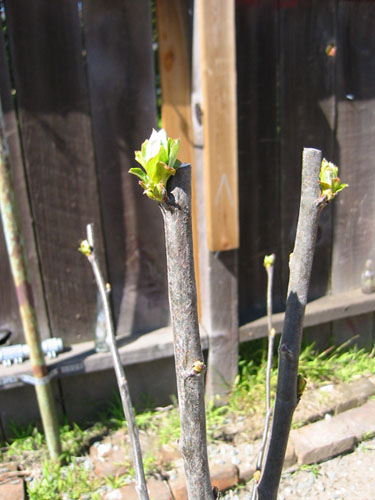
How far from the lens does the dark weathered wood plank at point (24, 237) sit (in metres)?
1.98

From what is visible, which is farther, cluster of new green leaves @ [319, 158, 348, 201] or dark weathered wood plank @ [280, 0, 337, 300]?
dark weathered wood plank @ [280, 0, 337, 300]

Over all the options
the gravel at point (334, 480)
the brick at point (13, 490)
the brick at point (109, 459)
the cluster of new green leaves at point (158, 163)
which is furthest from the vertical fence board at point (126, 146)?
the cluster of new green leaves at point (158, 163)

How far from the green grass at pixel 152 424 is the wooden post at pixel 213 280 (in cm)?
12

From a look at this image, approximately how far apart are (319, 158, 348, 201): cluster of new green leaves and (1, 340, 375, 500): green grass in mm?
1684

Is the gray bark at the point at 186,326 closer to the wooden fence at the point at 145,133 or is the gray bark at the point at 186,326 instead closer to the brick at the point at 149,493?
the brick at the point at 149,493

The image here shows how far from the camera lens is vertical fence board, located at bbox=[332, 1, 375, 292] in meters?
2.47

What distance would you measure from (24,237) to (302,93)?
155 cm

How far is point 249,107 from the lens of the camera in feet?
7.67

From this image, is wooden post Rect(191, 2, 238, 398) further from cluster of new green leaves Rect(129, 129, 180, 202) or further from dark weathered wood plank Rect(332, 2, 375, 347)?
cluster of new green leaves Rect(129, 129, 180, 202)

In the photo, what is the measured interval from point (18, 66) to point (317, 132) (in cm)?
150

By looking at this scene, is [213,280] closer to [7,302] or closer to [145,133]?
→ [145,133]

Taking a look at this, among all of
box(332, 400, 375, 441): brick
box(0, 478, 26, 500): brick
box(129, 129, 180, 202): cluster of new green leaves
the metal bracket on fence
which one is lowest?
box(332, 400, 375, 441): brick

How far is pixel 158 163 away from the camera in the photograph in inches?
24.9

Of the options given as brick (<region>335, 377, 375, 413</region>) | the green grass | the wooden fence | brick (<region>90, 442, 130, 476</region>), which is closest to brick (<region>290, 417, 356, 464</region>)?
brick (<region>335, 377, 375, 413</region>)
